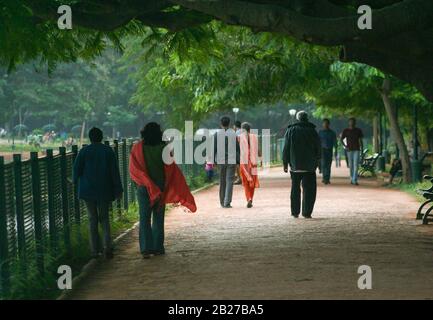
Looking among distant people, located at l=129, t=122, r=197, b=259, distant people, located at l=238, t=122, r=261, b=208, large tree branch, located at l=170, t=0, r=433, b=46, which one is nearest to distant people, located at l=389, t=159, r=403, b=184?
distant people, located at l=238, t=122, r=261, b=208

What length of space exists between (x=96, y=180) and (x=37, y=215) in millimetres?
1274

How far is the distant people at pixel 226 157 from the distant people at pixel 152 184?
763 centimetres

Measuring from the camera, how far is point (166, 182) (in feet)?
41.3

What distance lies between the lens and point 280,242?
45.1 ft

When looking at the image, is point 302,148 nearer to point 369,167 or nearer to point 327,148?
point 327,148

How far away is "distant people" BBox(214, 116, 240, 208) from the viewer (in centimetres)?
2024

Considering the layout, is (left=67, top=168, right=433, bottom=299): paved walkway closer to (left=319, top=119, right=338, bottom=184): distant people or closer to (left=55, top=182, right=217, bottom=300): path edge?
(left=55, top=182, right=217, bottom=300): path edge

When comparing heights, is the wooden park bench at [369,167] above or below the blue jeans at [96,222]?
below

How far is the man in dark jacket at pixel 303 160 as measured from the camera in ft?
56.9

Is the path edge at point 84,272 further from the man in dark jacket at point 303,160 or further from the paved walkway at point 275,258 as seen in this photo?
the man in dark jacket at point 303,160

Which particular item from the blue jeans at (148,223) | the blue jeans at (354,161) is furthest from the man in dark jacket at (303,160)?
the blue jeans at (354,161)

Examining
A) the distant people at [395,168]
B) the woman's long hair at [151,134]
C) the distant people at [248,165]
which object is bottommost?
the distant people at [395,168]
